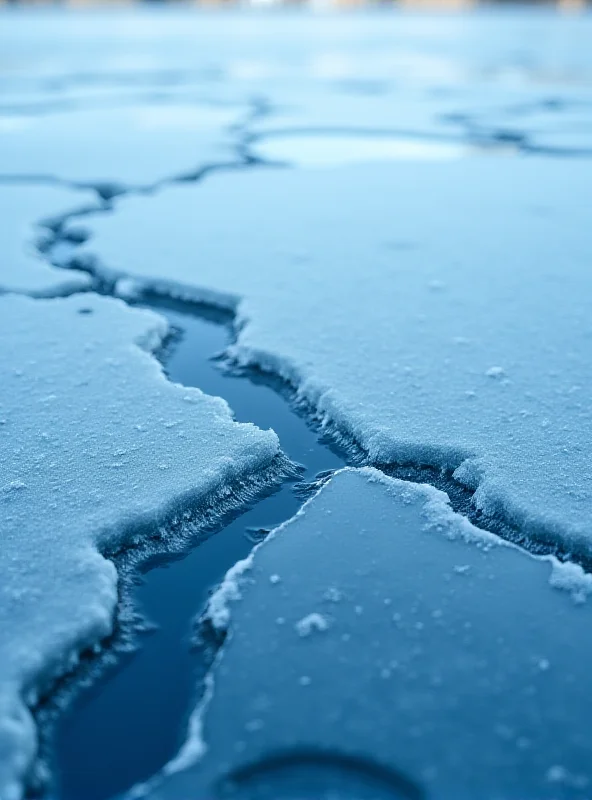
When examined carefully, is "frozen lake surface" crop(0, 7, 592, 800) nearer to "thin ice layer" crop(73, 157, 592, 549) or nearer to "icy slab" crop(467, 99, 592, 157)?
"thin ice layer" crop(73, 157, 592, 549)

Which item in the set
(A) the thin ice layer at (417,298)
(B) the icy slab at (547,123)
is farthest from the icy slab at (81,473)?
(B) the icy slab at (547,123)

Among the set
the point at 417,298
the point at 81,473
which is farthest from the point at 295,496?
the point at 417,298

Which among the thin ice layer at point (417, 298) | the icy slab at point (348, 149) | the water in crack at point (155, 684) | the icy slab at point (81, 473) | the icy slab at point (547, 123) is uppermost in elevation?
the icy slab at point (547, 123)

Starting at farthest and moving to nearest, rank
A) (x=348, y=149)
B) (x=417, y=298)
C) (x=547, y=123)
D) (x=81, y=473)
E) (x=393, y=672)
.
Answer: (x=547, y=123) < (x=348, y=149) < (x=417, y=298) < (x=81, y=473) < (x=393, y=672)

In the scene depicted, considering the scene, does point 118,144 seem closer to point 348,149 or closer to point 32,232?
point 348,149

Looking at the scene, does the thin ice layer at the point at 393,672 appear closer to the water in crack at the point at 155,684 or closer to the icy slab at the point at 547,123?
the water in crack at the point at 155,684

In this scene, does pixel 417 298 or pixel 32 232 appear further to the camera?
pixel 32 232

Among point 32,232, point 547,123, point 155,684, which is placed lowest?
point 155,684
